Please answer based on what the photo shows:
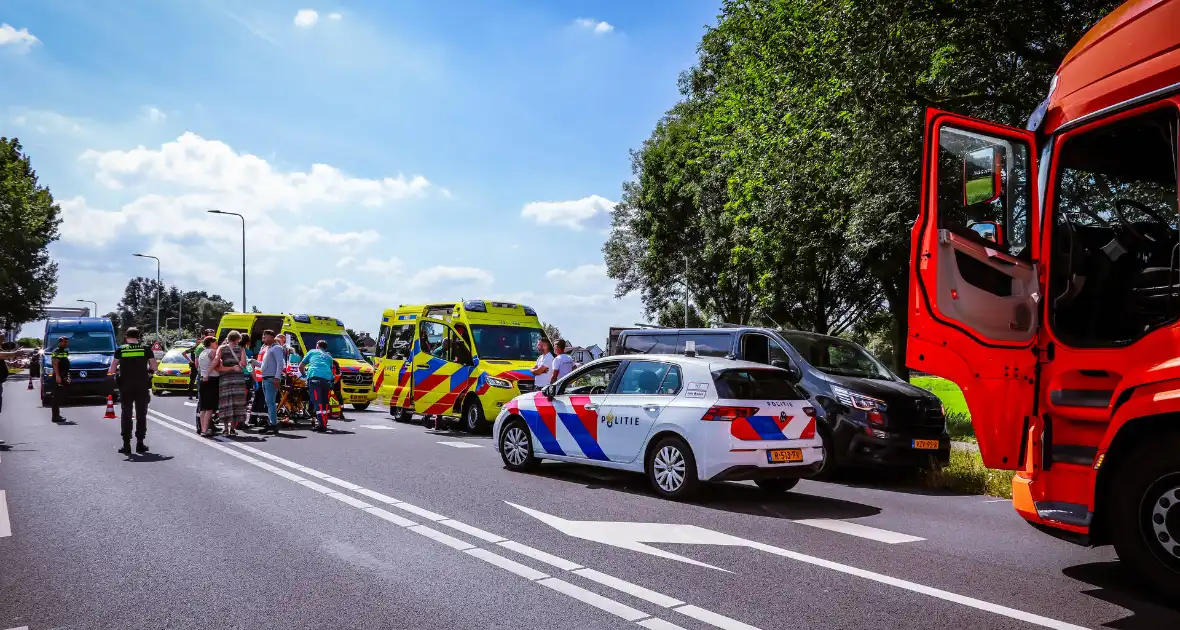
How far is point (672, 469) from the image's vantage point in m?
8.66

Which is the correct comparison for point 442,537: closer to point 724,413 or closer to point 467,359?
point 724,413

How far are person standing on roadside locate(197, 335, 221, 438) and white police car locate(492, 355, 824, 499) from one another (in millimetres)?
7617

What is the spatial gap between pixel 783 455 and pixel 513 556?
11.5ft

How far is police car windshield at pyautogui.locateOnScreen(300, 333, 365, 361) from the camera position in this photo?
72.9ft

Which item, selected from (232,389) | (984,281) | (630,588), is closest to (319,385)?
(232,389)

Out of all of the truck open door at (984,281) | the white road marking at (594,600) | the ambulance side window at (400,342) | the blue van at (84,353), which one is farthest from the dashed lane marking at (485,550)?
the blue van at (84,353)

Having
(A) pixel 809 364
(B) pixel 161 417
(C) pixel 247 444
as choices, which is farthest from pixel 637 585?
(B) pixel 161 417

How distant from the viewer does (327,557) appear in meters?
5.97

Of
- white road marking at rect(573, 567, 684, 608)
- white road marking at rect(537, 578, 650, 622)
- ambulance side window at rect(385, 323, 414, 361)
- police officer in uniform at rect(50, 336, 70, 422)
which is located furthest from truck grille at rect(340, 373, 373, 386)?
white road marking at rect(537, 578, 650, 622)

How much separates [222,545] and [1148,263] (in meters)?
6.58

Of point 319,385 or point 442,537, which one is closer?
point 442,537

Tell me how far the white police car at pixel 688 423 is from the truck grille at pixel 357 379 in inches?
496

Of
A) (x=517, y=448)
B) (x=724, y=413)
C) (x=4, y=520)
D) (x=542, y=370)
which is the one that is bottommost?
(x=4, y=520)

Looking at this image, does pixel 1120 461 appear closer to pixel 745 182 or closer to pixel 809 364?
pixel 809 364
